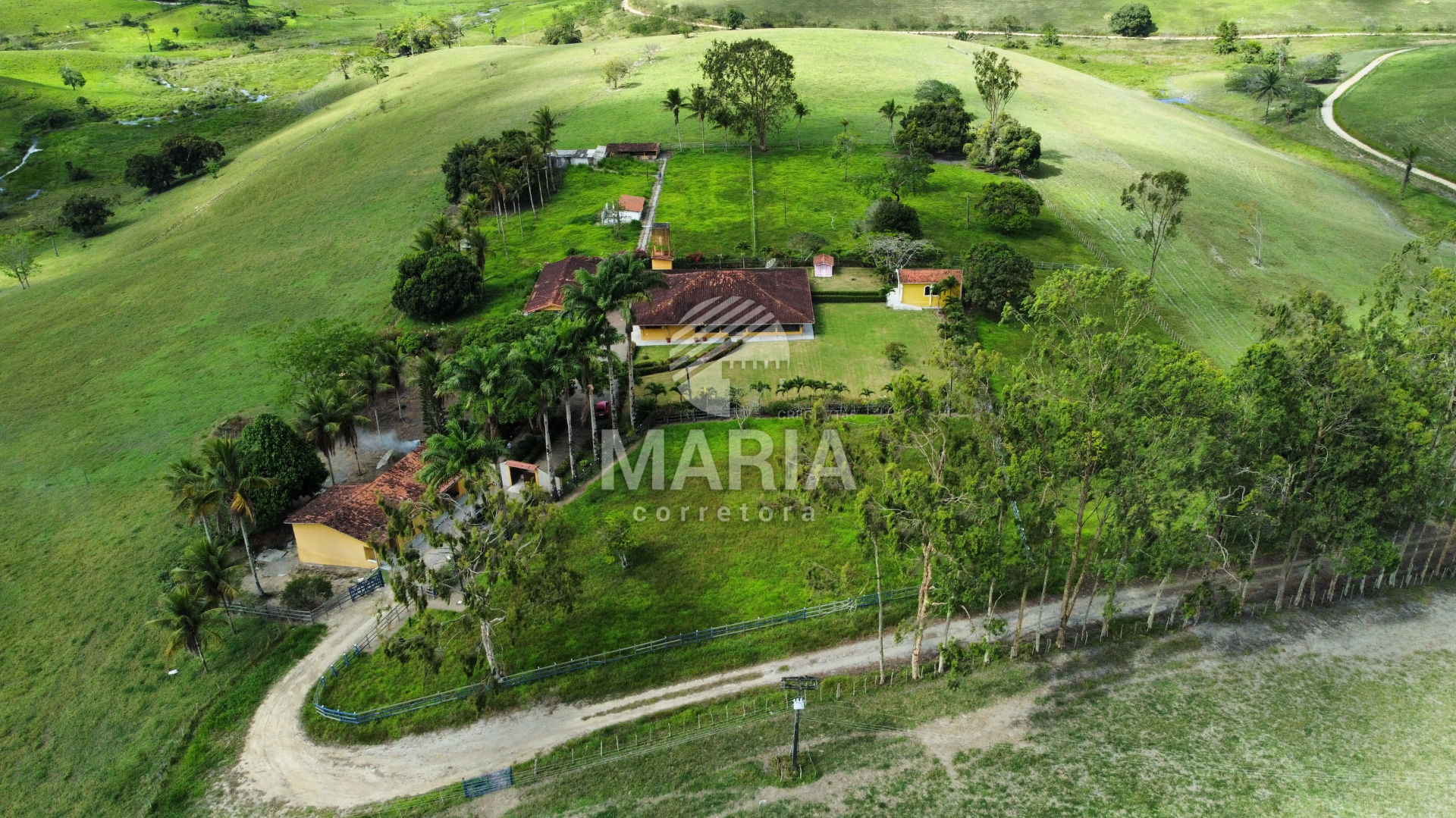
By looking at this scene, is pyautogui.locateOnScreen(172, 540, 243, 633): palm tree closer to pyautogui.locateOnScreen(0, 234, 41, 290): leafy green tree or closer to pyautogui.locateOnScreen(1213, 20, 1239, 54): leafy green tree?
pyautogui.locateOnScreen(0, 234, 41, 290): leafy green tree

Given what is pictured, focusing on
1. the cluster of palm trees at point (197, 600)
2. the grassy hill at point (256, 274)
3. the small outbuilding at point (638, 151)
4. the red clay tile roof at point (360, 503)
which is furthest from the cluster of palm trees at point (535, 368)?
the small outbuilding at point (638, 151)

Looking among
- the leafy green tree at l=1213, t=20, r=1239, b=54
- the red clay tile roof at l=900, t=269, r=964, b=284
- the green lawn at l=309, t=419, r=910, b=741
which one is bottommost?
the green lawn at l=309, t=419, r=910, b=741

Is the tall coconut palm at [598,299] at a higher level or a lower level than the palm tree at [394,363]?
higher

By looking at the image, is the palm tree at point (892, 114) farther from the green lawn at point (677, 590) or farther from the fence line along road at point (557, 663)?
the fence line along road at point (557, 663)

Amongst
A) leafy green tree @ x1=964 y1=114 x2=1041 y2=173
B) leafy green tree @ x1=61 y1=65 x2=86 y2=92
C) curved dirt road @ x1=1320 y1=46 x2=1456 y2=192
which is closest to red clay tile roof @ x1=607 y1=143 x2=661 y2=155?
leafy green tree @ x1=964 y1=114 x2=1041 y2=173

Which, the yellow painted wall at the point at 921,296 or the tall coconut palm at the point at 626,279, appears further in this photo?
the yellow painted wall at the point at 921,296

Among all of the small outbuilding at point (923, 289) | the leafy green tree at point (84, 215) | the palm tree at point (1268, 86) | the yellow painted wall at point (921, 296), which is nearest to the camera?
the small outbuilding at point (923, 289)
